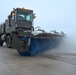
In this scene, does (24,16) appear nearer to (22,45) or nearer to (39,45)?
(39,45)

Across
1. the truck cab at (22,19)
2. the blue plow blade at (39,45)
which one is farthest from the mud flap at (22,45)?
the truck cab at (22,19)

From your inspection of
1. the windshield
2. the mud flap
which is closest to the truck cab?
the windshield

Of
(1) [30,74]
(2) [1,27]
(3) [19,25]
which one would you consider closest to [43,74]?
(1) [30,74]

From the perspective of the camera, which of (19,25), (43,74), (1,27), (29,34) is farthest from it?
(1,27)

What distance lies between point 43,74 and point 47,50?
23.2 ft

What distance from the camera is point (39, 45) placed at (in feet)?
46.3

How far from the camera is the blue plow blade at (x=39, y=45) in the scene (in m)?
13.8

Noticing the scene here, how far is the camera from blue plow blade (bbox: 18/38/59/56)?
45.2 ft

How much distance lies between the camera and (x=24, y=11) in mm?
19453

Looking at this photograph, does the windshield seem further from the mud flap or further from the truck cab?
the mud flap

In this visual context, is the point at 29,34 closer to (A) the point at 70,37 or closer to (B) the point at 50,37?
(B) the point at 50,37

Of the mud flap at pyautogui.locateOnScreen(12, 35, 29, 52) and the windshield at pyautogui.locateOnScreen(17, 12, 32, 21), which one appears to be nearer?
the mud flap at pyautogui.locateOnScreen(12, 35, 29, 52)

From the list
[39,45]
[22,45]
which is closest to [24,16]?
[39,45]

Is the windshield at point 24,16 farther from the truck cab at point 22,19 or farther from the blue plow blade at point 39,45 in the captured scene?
the blue plow blade at point 39,45
